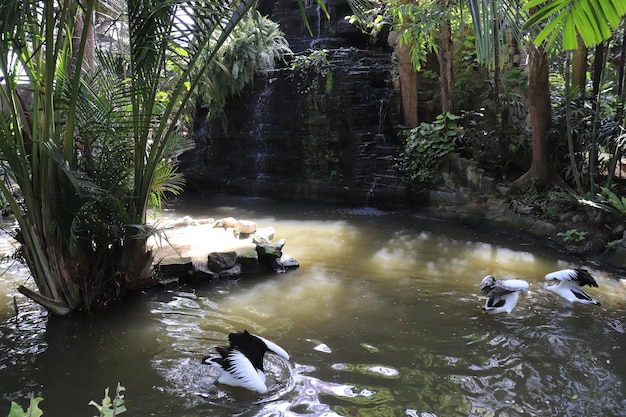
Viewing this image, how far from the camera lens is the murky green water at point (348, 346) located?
3006 mm

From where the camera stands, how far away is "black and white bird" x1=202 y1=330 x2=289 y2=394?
9.80 ft

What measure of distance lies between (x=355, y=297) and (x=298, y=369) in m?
1.67

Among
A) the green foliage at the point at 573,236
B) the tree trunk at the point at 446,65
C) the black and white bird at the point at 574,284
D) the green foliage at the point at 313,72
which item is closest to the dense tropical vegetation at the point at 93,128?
the black and white bird at the point at 574,284

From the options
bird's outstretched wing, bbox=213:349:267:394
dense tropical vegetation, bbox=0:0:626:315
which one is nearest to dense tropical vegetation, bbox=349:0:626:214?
dense tropical vegetation, bbox=0:0:626:315

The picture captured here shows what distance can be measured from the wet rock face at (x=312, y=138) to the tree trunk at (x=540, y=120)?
9.41ft

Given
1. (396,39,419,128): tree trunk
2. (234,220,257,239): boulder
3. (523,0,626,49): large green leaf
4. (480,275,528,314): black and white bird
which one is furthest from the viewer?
(396,39,419,128): tree trunk

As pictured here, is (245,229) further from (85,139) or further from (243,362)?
(243,362)

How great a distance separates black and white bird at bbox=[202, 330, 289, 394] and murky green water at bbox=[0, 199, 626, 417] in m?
0.10

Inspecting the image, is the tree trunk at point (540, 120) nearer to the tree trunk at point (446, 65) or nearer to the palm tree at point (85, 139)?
the tree trunk at point (446, 65)

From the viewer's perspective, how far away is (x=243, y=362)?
3.00 meters

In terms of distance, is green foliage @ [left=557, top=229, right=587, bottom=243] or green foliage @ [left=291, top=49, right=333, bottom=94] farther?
green foliage @ [left=291, top=49, right=333, bottom=94]

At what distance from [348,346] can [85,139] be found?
3.01 m

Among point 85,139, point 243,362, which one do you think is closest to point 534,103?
point 85,139

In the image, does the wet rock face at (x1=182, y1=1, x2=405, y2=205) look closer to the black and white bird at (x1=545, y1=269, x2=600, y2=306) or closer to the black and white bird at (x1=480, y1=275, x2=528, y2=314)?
the black and white bird at (x1=545, y1=269, x2=600, y2=306)
